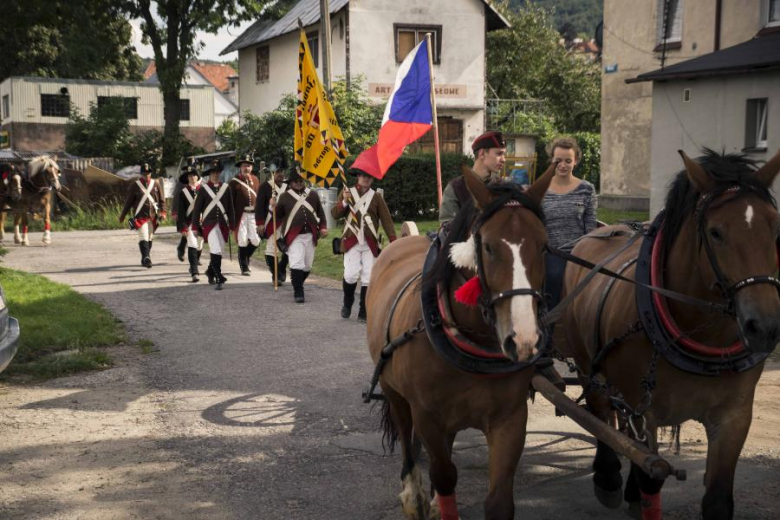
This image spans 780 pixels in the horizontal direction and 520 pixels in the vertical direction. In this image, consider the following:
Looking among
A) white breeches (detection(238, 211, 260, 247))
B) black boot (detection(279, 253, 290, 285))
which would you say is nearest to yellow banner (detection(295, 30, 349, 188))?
black boot (detection(279, 253, 290, 285))

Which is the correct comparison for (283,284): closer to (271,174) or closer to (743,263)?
(271,174)

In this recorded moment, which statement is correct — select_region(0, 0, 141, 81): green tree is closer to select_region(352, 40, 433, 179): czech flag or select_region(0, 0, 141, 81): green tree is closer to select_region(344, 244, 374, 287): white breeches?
select_region(344, 244, 374, 287): white breeches

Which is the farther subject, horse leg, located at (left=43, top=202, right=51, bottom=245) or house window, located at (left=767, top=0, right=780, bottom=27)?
horse leg, located at (left=43, top=202, right=51, bottom=245)

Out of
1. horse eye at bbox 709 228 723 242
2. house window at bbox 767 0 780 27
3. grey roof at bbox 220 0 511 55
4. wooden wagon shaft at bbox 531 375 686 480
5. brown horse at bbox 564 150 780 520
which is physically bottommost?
wooden wagon shaft at bbox 531 375 686 480

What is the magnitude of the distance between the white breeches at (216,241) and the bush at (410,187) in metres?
9.80

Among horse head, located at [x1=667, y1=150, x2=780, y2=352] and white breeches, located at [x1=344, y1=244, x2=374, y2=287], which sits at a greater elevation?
horse head, located at [x1=667, y1=150, x2=780, y2=352]

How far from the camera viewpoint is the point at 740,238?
12.8 ft

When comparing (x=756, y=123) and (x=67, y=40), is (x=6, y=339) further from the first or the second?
(x=67, y=40)

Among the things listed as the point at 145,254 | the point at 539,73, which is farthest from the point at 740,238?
the point at 539,73

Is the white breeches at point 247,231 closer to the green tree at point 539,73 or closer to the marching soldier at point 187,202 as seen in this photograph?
the marching soldier at point 187,202

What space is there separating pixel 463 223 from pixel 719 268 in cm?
114

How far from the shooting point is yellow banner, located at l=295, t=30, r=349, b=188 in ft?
42.4

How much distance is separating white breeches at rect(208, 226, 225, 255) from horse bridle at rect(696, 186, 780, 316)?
36.9 ft

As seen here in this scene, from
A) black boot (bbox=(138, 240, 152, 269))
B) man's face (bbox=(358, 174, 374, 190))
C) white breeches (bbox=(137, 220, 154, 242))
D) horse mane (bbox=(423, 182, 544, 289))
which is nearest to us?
horse mane (bbox=(423, 182, 544, 289))
